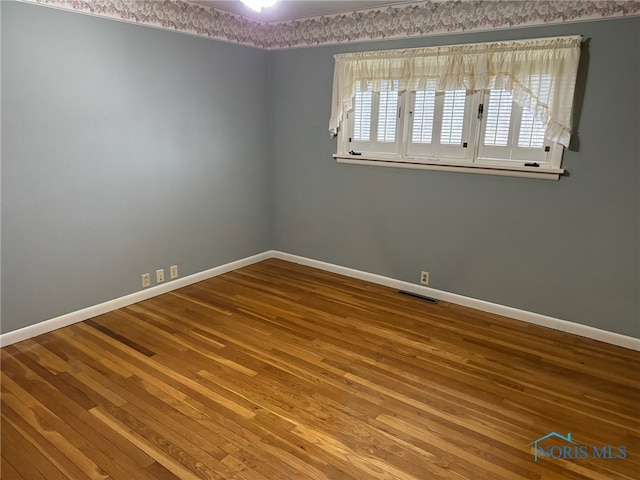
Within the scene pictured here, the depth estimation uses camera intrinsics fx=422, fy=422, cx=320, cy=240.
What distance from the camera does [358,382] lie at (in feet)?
8.97

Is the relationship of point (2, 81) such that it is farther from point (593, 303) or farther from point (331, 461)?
point (593, 303)

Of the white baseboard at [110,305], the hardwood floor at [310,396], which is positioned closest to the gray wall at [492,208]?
the hardwood floor at [310,396]

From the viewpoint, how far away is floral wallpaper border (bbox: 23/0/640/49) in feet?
9.95

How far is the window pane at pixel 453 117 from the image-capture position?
3.62 meters

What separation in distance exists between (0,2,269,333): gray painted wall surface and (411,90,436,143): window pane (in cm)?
182

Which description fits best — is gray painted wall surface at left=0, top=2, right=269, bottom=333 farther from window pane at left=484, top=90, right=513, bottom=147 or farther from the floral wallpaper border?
window pane at left=484, top=90, right=513, bottom=147

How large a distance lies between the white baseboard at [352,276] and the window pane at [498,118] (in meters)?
1.42

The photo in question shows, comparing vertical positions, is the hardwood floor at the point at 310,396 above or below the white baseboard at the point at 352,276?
below

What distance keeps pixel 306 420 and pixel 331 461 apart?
0.33 m

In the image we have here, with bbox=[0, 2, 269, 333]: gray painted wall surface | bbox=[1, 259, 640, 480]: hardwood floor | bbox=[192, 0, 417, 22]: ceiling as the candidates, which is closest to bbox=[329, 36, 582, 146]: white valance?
bbox=[192, 0, 417, 22]: ceiling

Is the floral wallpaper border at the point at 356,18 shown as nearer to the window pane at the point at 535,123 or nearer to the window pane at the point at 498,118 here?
the window pane at the point at 535,123

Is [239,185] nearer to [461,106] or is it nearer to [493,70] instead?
[461,106]

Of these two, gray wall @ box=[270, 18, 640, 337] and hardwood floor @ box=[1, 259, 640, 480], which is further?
gray wall @ box=[270, 18, 640, 337]

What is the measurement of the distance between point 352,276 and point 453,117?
1.91 meters
